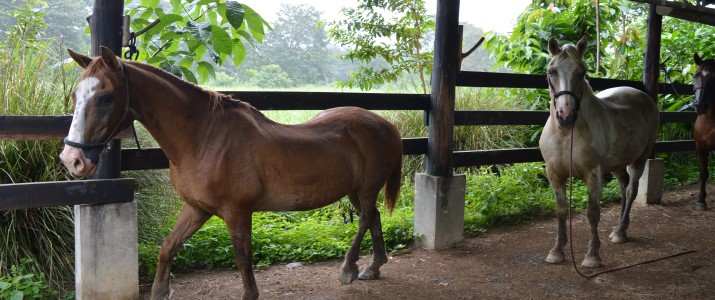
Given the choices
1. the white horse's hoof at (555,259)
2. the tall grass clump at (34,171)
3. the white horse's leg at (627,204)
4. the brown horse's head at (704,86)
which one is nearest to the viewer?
the tall grass clump at (34,171)

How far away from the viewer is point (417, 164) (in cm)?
762

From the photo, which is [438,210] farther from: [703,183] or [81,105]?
[703,183]

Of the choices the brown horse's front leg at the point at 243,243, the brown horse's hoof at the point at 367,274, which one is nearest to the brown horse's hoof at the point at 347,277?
the brown horse's hoof at the point at 367,274

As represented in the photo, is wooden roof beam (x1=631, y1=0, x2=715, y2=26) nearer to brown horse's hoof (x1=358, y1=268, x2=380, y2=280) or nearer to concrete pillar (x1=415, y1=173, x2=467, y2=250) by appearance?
concrete pillar (x1=415, y1=173, x2=467, y2=250)

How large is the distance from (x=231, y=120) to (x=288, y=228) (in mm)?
2598

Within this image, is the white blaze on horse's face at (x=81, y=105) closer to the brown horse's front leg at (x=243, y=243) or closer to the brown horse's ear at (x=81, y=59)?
the brown horse's ear at (x=81, y=59)

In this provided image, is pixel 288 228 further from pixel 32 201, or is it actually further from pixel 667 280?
pixel 667 280

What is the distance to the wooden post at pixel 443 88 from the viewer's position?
16.2 ft

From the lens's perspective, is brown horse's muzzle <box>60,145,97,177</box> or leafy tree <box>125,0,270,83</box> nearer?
brown horse's muzzle <box>60,145,97,177</box>

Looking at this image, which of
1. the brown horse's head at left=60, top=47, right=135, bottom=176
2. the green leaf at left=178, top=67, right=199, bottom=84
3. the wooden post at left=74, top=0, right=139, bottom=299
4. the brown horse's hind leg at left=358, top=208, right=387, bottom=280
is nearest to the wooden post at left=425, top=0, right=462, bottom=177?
the brown horse's hind leg at left=358, top=208, right=387, bottom=280

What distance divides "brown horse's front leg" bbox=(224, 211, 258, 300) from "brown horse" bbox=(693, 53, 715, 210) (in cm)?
566

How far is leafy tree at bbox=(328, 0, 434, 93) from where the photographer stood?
352 inches

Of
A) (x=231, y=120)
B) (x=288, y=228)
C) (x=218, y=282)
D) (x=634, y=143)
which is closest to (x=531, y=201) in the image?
(x=634, y=143)

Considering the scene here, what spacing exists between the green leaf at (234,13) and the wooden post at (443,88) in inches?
74.9
